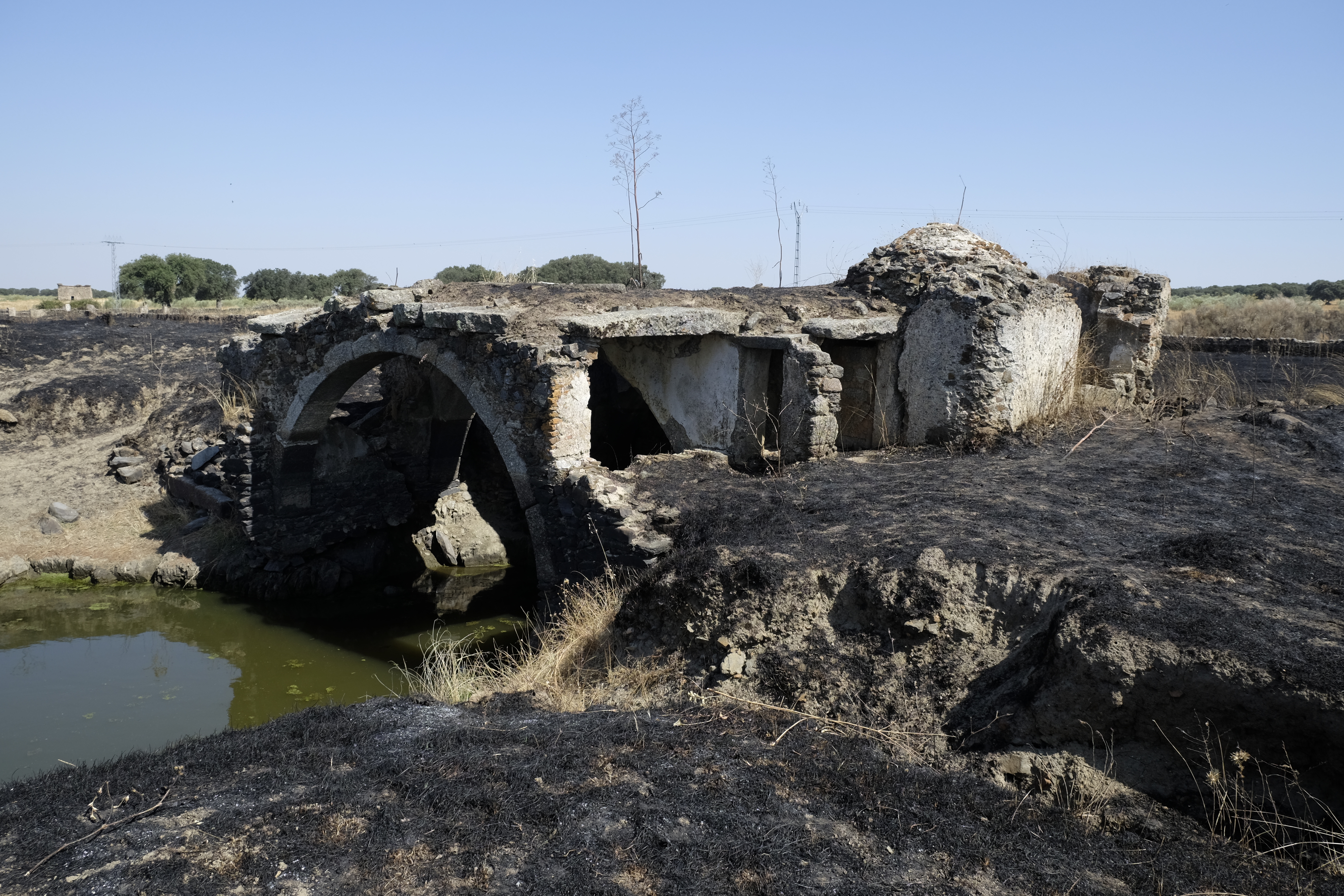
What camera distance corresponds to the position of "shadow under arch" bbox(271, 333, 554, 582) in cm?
795

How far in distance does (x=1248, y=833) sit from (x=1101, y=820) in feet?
1.66

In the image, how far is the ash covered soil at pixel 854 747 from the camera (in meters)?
3.32

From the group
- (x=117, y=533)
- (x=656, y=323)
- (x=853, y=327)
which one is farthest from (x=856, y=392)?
(x=117, y=533)

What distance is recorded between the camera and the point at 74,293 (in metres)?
34.6

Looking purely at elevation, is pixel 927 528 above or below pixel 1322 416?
below

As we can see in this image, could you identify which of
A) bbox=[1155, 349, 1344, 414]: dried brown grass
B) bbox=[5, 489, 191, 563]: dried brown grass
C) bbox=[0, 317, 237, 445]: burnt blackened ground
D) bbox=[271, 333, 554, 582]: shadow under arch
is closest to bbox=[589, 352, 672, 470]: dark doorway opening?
bbox=[271, 333, 554, 582]: shadow under arch

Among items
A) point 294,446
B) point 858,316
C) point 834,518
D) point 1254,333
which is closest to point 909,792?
point 834,518

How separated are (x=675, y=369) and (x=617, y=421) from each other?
→ 3.56 meters

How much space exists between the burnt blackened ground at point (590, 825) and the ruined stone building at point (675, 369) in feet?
8.86

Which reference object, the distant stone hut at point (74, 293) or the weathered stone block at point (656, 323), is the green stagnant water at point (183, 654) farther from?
the distant stone hut at point (74, 293)

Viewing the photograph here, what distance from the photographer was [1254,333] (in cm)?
1952

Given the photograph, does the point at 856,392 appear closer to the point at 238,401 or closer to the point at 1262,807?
the point at 1262,807

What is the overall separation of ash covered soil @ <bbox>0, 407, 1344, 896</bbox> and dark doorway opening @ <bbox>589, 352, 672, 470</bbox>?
647cm

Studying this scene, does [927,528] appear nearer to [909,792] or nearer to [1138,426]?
[909,792]
